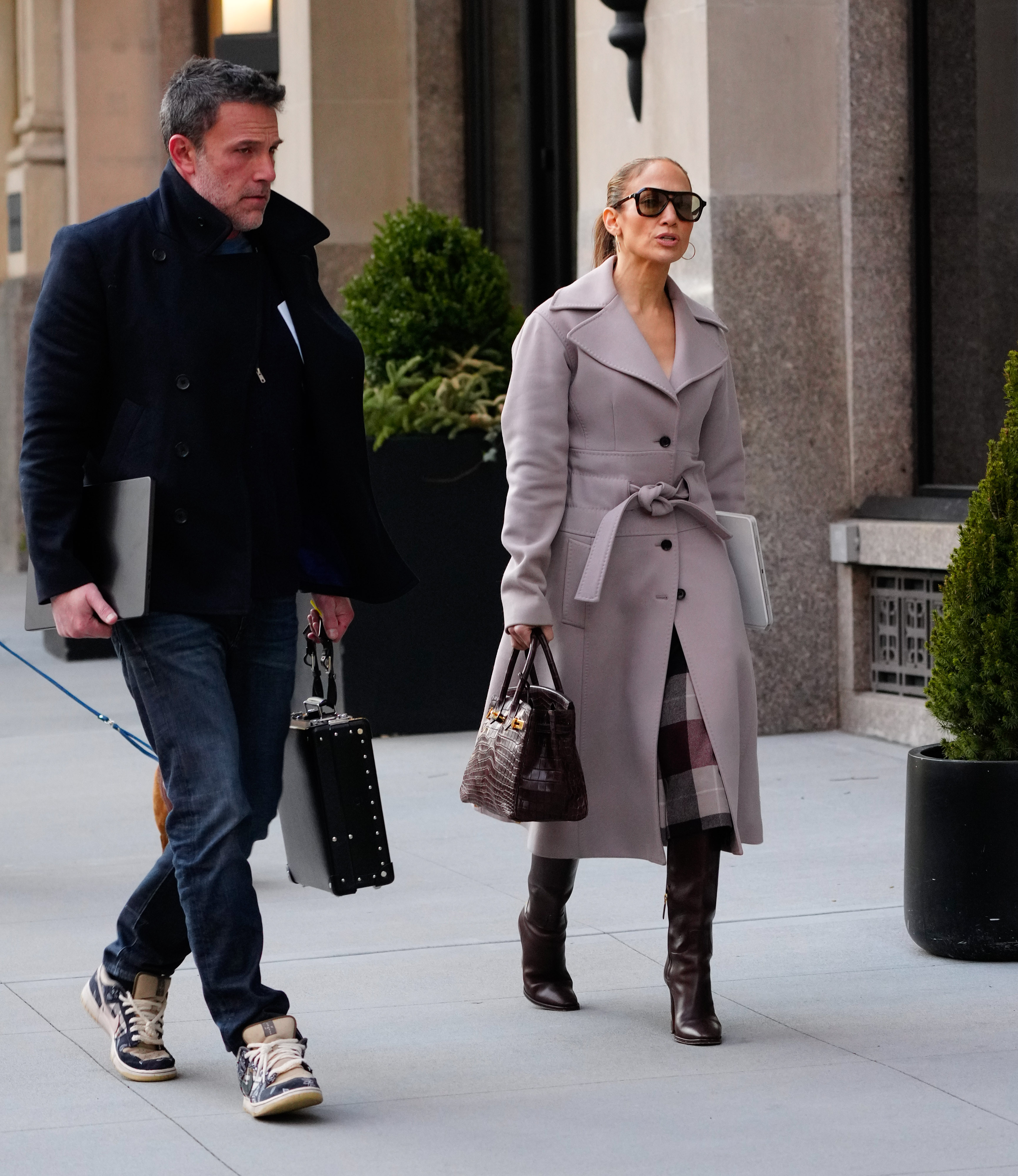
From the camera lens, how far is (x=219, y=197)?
167 inches

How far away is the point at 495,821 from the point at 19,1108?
344cm

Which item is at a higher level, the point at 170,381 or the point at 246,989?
the point at 170,381

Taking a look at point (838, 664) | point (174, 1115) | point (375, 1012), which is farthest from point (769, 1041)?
point (838, 664)

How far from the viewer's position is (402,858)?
689cm

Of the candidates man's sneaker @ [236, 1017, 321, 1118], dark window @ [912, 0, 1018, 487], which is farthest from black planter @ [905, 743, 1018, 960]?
dark window @ [912, 0, 1018, 487]

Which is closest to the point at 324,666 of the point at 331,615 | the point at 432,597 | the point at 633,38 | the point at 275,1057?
the point at 331,615

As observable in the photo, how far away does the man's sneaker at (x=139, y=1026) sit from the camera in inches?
174

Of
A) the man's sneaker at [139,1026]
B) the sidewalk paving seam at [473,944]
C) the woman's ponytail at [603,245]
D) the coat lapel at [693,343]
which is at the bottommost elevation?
the sidewalk paving seam at [473,944]

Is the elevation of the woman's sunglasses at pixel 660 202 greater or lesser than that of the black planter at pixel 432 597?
greater

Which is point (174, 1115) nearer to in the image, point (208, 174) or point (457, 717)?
point (208, 174)

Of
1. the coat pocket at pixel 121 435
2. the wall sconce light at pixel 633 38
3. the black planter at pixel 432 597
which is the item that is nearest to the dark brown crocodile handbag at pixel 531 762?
the coat pocket at pixel 121 435

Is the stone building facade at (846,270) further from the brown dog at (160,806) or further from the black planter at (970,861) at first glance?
the brown dog at (160,806)

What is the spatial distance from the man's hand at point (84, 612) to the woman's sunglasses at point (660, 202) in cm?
154

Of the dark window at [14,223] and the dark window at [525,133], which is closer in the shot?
the dark window at [525,133]
